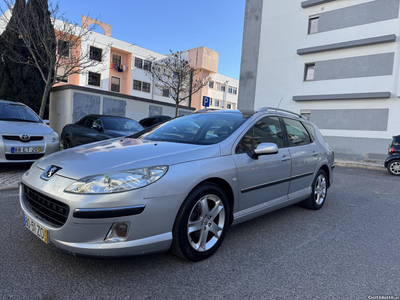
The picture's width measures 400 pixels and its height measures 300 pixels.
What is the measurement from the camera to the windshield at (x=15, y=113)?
6.17 meters

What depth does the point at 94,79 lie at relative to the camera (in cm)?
3102

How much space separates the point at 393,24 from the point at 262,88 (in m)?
7.64

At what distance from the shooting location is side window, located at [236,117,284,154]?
309 centimetres

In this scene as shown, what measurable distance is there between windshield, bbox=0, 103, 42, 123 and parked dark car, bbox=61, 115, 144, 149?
4.92 feet

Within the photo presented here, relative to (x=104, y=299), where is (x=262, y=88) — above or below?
above

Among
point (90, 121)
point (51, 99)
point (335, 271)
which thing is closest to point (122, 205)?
point (335, 271)

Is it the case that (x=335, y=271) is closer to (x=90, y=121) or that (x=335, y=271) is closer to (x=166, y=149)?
(x=166, y=149)

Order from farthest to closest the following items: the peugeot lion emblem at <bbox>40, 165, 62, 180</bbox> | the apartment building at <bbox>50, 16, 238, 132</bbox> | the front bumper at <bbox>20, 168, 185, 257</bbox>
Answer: the apartment building at <bbox>50, 16, 238, 132</bbox> < the peugeot lion emblem at <bbox>40, 165, 62, 180</bbox> < the front bumper at <bbox>20, 168, 185, 257</bbox>

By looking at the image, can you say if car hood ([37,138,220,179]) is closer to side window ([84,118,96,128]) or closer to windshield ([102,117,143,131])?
windshield ([102,117,143,131])

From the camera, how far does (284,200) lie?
144 inches

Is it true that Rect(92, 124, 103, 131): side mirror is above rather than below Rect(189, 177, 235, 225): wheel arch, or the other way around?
above

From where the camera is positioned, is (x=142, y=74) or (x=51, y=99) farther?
(x=142, y=74)

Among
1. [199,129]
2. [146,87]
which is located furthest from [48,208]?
[146,87]

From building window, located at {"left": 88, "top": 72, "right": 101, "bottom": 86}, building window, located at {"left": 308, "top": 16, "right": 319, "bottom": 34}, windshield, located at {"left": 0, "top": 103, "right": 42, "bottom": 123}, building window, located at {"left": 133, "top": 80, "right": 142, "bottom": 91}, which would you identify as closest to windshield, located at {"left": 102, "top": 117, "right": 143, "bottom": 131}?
windshield, located at {"left": 0, "top": 103, "right": 42, "bottom": 123}
